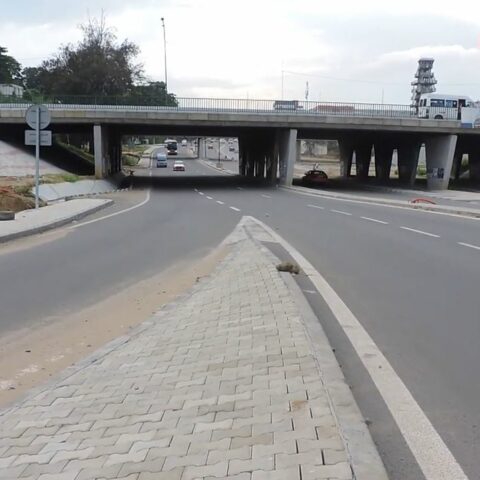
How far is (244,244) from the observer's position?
13.2 metres

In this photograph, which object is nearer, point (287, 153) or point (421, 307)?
point (421, 307)

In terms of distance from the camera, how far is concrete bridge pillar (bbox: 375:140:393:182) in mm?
62528

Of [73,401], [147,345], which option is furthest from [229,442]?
[147,345]

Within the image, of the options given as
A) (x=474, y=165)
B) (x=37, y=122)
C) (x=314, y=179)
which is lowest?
(x=314, y=179)

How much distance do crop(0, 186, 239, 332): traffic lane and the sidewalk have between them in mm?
2330

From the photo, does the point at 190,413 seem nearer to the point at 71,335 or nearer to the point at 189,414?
the point at 189,414

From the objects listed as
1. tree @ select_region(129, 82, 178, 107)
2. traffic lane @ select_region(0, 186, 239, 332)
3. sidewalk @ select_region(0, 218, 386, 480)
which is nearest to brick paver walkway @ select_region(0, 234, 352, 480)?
sidewalk @ select_region(0, 218, 386, 480)

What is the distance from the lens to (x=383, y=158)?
64.1m

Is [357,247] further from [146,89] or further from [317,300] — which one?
[146,89]

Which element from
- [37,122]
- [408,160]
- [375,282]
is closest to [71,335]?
[375,282]

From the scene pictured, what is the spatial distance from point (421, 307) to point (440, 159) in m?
45.1

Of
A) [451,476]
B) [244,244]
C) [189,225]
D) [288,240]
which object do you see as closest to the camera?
[451,476]

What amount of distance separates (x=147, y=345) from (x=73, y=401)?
60.1 inches

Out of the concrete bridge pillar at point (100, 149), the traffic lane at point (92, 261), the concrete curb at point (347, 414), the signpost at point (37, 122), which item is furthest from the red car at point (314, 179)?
the concrete curb at point (347, 414)
